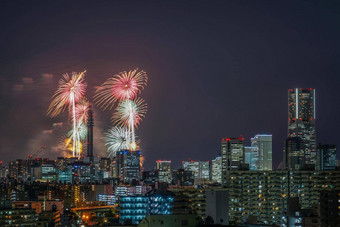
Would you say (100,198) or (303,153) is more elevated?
(303,153)

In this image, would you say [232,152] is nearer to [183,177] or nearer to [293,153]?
[293,153]

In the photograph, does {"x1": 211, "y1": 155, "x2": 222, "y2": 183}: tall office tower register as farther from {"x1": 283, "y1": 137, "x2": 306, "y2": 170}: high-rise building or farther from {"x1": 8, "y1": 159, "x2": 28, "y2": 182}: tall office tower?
{"x1": 8, "y1": 159, "x2": 28, "y2": 182}: tall office tower

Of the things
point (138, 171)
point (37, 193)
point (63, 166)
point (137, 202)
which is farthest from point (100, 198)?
point (137, 202)

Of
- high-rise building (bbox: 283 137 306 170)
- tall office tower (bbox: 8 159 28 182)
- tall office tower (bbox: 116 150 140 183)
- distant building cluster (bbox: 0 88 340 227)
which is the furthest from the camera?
tall office tower (bbox: 8 159 28 182)

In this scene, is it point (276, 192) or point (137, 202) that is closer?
point (137, 202)

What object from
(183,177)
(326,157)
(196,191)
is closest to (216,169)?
(183,177)

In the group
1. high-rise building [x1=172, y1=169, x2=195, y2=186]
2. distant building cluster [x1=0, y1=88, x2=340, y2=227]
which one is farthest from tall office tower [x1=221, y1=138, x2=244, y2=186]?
high-rise building [x1=172, y1=169, x2=195, y2=186]

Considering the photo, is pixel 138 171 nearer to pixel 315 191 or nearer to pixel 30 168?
pixel 30 168
